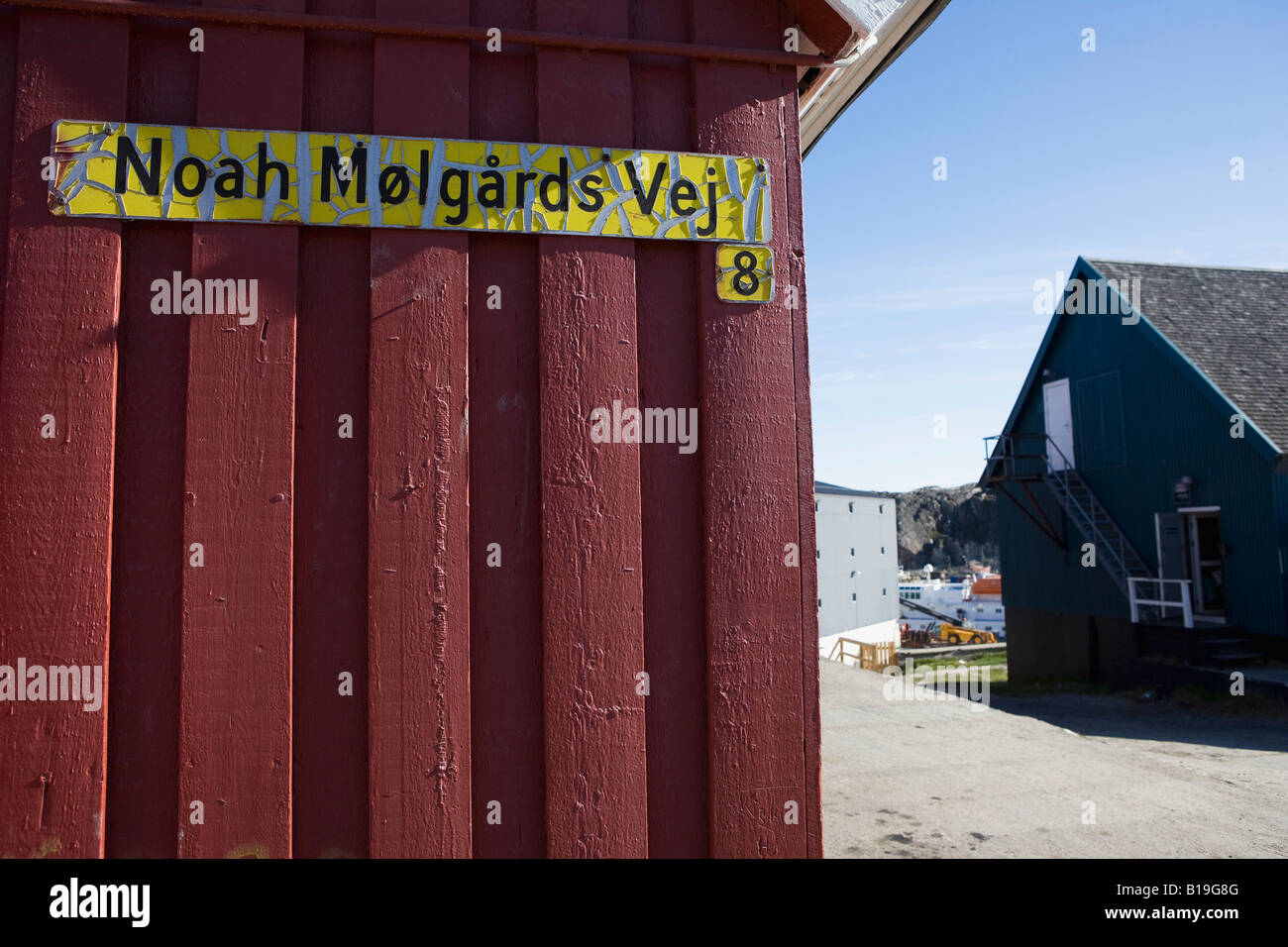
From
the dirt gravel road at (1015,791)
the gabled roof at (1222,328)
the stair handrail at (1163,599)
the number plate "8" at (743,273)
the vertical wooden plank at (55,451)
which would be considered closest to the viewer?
the vertical wooden plank at (55,451)

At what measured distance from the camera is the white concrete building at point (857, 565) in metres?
45.5

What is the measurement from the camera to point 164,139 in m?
2.81

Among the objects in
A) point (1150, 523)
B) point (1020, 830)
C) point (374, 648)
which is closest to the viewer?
point (374, 648)

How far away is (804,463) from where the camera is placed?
10.1 feet

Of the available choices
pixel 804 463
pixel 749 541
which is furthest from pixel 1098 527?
pixel 749 541

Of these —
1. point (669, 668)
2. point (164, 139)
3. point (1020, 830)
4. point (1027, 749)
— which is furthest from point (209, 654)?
point (1027, 749)

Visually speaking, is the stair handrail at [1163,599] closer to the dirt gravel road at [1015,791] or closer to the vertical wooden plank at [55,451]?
the dirt gravel road at [1015,791]

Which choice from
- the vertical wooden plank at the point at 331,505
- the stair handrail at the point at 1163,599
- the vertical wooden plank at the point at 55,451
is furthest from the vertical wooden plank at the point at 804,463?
the stair handrail at the point at 1163,599

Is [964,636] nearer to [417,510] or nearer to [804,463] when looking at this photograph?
[804,463]

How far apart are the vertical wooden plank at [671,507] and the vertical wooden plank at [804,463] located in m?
0.38

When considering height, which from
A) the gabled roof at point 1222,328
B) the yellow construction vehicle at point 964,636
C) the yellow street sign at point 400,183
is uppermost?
the gabled roof at point 1222,328

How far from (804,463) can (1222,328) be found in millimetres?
21466
